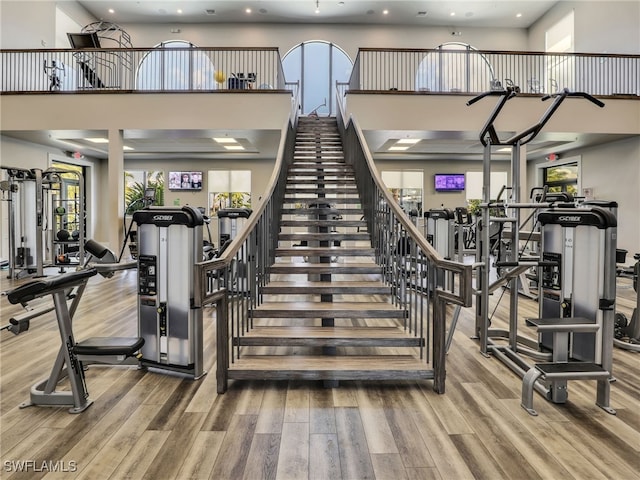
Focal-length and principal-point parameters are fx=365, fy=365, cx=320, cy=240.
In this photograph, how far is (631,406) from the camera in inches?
98.0

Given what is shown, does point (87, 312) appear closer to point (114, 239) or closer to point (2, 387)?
point (2, 387)

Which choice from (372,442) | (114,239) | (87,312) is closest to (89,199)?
(114,239)

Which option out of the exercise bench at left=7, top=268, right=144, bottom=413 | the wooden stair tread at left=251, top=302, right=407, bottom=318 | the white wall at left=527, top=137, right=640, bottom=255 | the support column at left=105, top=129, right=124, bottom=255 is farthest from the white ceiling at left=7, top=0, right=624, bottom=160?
the exercise bench at left=7, top=268, right=144, bottom=413

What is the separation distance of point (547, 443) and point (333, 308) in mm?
1815

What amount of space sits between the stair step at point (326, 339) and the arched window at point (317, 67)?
10738mm

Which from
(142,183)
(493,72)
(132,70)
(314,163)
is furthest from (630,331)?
(142,183)

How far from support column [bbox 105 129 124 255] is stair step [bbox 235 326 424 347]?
244 inches

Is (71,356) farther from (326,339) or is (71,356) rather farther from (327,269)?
(327,269)

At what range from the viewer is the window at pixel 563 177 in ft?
36.5

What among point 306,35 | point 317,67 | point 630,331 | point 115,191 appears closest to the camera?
point 630,331

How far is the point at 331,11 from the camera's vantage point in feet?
37.8

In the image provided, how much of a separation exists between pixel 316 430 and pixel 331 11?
12518 millimetres

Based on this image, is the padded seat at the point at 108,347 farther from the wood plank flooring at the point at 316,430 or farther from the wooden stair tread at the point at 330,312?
the wooden stair tread at the point at 330,312

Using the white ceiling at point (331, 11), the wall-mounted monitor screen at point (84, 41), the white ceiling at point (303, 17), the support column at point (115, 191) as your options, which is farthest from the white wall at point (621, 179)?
the wall-mounted monitor screen at point (84, 41)
